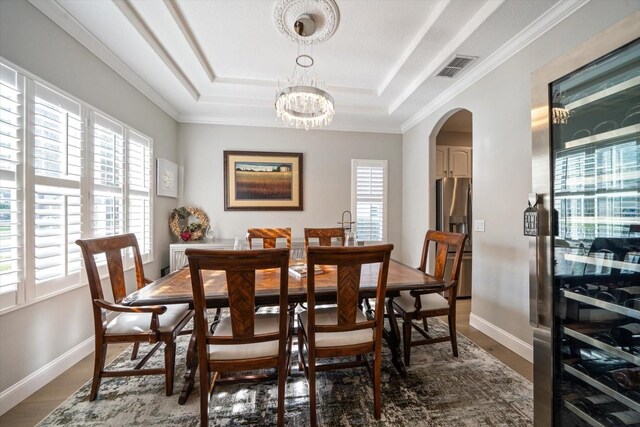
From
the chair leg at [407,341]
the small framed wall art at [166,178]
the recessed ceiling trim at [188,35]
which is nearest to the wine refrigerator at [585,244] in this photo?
the chair leg at [407,341]

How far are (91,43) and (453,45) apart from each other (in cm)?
319

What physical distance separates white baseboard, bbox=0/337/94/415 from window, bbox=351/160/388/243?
359cm

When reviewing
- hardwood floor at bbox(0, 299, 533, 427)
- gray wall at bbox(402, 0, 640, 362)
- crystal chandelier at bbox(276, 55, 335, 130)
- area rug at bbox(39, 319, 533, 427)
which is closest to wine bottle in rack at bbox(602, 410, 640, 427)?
area rug at bbox(39, 319, 533, 427)

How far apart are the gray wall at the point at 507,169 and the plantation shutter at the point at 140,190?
3782 mm

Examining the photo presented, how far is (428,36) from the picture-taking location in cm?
235

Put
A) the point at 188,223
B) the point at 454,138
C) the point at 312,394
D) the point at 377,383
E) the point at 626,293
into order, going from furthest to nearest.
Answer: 1. the point at 454,138
2. the point at 188,223
3. the point at 377,383
4. the point at 312,394
5. the point at 626,293

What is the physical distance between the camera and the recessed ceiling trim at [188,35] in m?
2.09

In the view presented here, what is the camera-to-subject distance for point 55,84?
1.99 metres

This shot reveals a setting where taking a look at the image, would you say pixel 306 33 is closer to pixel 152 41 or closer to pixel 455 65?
pixel 152 41

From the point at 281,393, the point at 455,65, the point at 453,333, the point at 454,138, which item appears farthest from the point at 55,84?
the point at 454,138

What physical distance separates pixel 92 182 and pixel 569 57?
3.28 metres

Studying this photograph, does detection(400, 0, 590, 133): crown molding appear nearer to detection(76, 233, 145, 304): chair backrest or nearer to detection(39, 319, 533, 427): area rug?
detection(39, 319, 533, 427): area rug

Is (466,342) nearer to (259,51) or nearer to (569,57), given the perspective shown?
(569,57)

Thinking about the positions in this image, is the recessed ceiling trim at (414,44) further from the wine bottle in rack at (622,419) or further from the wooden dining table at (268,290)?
the wine bottle in rack at (622,419)
